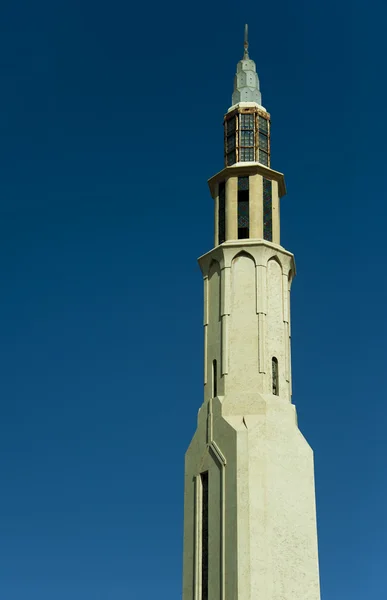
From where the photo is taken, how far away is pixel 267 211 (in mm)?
40125

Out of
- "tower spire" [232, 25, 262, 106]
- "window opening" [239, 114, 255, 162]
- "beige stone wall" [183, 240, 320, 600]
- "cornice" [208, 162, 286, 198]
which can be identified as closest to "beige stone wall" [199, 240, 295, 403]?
"beige stone wall" [183, 240, 320, 600]

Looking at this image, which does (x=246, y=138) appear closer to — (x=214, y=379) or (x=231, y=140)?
(x=231, y=140)

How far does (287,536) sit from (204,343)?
27.2 feet

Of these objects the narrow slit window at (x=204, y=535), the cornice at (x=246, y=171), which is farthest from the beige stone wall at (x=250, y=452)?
the cornice at (x=246, y=171)

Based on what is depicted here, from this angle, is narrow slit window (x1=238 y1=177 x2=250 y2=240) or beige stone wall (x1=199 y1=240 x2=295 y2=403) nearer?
beige stone wall (x1=199 y1=240 x2=295 y2=403)

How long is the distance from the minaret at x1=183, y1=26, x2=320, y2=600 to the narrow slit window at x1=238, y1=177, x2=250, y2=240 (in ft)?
0.16

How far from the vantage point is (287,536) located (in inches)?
1310

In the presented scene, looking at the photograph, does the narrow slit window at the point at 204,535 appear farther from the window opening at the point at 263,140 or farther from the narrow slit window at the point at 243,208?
the window opening at the point at 263,140

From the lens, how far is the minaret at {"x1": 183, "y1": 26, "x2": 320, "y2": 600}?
1293 inches

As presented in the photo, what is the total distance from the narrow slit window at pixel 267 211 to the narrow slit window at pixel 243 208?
69 cm

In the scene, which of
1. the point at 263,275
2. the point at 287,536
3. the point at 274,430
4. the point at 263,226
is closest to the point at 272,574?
the point at 287,536

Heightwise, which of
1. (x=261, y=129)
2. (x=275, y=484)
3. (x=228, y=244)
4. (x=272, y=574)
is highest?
(x=261, y=129)

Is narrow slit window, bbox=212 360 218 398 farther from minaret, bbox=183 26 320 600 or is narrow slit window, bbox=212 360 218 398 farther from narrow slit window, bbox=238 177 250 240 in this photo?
narrow slit window, bbox=238 177 250 240

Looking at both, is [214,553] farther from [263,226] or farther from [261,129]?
[261,129]
